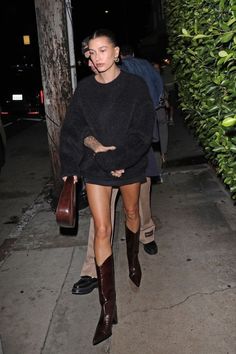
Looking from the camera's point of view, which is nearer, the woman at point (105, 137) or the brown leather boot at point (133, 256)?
the woman at point (105, 137)

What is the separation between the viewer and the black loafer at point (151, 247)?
431 centimetres

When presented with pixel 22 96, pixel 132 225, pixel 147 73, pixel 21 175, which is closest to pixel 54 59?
pixel 147 73

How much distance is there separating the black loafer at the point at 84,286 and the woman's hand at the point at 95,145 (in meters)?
1.25

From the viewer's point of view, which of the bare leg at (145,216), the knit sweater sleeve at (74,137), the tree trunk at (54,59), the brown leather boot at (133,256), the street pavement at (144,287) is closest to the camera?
the street pavement at (144,287)

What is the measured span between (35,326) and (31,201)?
388cm

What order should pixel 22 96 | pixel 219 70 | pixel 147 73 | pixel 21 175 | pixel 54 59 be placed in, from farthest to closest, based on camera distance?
pixel 22 96 < pixel 21 175 < pixel 54 59 < pixel 147 73 < pixel 219 70

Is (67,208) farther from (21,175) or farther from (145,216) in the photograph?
(21,175)

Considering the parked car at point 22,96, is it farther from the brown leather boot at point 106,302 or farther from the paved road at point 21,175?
the brown leather boot at point 106,302

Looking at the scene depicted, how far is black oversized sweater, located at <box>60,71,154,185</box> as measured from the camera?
3127 millimetres

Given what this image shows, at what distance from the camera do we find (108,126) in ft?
10.3

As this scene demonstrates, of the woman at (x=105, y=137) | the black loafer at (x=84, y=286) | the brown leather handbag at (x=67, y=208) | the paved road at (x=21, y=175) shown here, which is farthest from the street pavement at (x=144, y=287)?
the brown leather handbag at (x=67, y=208)

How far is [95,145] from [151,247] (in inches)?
63.0

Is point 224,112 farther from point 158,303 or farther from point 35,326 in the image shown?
point 35,326

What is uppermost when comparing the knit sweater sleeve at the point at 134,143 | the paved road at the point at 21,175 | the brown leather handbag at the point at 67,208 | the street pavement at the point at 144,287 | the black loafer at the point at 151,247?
the knit sweater sleeve at the point at 134,143
